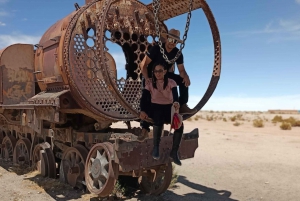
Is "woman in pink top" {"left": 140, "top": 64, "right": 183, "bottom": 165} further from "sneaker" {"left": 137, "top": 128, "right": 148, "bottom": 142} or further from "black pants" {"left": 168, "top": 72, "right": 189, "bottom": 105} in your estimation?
"sneaker" {"left": 137, "top": 128, "right": 148, "bottom": 142}

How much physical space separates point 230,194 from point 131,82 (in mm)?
2980

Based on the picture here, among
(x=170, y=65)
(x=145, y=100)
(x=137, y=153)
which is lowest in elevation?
(x=137, y=153)

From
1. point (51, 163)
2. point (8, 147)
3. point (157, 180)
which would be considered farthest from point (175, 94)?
point (8, 147)

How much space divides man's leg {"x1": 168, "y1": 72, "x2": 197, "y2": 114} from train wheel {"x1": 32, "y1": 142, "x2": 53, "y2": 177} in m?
4.04

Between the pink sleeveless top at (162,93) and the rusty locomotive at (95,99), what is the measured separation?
41 cm

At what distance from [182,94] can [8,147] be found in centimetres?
729

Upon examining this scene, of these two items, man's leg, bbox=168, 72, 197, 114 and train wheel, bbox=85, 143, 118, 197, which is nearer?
man's leg, bbox=168, 72, 197, 114

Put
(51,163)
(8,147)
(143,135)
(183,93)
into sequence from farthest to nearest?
1. (8,147)
2. (51,163)
3. (143,135)
4. (183,93)

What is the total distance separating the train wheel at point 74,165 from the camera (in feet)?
21.1

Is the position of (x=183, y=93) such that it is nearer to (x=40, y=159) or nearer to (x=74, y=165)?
(x=74, y=165)

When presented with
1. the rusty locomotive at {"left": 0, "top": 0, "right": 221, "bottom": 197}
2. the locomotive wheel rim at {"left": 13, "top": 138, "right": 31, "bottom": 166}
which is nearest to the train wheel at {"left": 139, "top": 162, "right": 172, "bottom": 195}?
the rusty locomotive at {"left": 0, "top": 0, "right": 221, "bottom": 197}

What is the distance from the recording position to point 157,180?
6445 mm

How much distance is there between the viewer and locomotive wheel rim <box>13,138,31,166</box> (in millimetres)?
8766

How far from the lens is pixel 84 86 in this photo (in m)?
5.94
